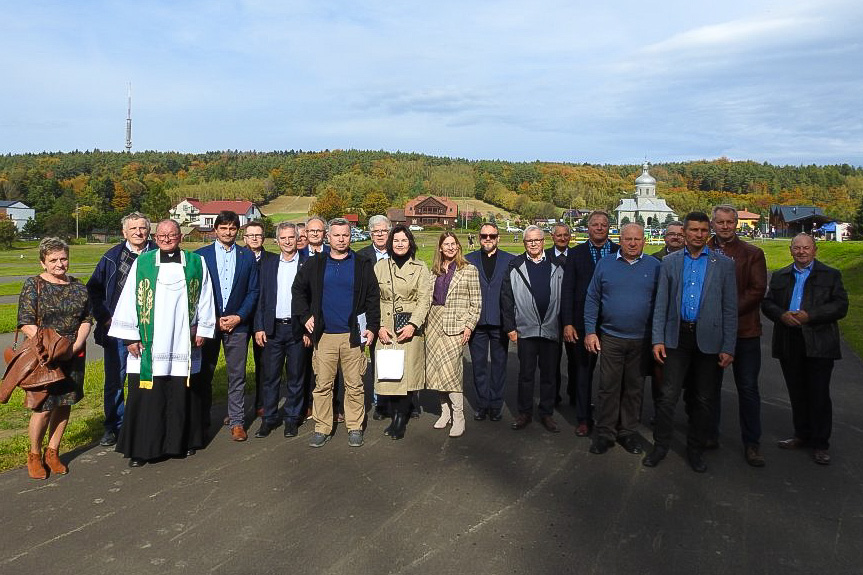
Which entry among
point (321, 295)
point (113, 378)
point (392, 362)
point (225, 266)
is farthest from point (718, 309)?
point (113, 378)

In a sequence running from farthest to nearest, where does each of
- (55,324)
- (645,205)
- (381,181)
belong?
(381,181) → (645,205) → (55,324)

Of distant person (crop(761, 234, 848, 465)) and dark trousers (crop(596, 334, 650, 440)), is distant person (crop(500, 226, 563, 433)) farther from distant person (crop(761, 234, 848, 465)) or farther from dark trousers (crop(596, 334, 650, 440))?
distant person (crop(761, 234, 848, 465))

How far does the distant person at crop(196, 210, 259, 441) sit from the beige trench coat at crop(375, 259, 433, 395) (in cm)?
138

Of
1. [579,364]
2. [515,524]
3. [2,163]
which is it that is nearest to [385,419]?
[579,364]

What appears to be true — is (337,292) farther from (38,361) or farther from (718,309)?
(718,309)

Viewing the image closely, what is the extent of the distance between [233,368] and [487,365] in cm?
269

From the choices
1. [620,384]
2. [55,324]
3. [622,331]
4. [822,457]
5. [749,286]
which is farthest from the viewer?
[620,384]

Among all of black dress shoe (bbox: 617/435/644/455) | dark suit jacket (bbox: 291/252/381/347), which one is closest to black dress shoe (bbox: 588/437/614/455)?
black dress shoe (bbox: 617/435/644/455)

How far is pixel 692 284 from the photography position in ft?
17.1

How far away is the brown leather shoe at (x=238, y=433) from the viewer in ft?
19.4

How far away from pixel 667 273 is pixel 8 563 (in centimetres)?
520

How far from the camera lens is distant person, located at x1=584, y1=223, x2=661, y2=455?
5480 mm

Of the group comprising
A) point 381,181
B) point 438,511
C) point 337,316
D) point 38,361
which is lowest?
point 438,511

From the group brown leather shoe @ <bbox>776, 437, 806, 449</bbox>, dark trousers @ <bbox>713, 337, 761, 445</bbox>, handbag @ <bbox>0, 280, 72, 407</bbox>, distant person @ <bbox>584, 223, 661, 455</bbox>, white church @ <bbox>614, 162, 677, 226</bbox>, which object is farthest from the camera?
white church @ <bbox>614, 162, 677, 226</bbox>
